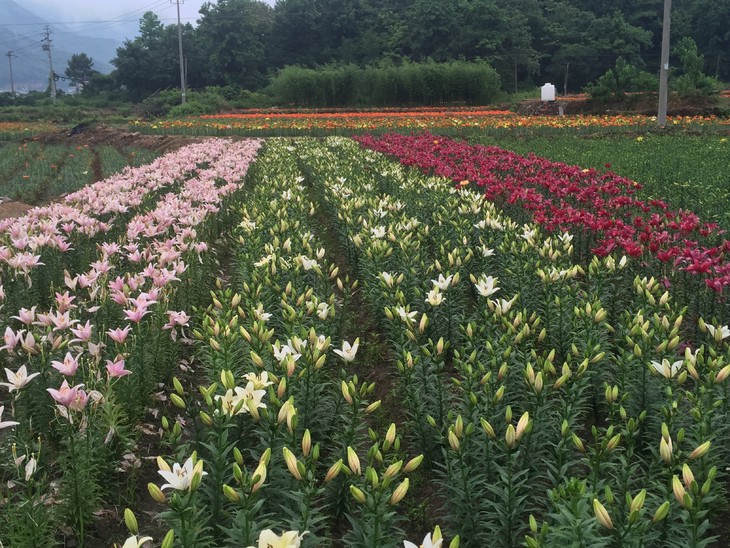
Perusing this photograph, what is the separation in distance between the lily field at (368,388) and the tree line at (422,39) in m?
53.2

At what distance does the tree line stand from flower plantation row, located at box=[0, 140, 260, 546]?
5307 centimetres

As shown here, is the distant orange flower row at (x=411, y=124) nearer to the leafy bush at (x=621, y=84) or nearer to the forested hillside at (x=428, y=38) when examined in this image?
the leafy bush at (x=621, y=84)

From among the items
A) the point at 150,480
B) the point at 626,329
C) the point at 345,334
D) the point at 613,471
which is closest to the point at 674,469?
the point at 613,471

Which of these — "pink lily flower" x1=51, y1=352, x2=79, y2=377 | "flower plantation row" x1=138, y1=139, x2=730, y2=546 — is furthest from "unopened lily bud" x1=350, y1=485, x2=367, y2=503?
"pink lily flower" x1=51, y1=352, x2=79, y2=377

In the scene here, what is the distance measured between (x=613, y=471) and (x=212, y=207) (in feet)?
17.8

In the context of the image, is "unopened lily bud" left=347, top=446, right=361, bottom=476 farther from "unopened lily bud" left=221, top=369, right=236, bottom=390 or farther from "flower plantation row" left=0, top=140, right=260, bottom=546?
"flower plantation row" left=0, top=140, right=260, bottom=546

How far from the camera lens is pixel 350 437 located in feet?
9.52

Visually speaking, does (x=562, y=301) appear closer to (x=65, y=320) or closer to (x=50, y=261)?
(x=65, y=320)

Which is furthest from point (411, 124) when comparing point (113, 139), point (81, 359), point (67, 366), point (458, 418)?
point (458, 418)

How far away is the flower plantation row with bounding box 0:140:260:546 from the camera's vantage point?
2.95 meters

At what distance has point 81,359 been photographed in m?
4.02

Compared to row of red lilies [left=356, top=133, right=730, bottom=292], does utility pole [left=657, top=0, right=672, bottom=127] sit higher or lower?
higher

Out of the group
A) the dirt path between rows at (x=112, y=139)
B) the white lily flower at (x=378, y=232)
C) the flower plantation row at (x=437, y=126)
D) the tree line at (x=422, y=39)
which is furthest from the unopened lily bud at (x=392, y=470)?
the tree line at (x=422, y=39)

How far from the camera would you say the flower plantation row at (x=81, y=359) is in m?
2.95
